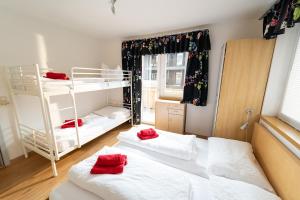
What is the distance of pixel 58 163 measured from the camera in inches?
83.0

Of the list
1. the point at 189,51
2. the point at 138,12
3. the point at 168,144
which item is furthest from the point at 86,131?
the point at 189,51

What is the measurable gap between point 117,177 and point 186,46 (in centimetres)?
266

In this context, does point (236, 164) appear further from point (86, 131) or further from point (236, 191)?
point (86, 131)

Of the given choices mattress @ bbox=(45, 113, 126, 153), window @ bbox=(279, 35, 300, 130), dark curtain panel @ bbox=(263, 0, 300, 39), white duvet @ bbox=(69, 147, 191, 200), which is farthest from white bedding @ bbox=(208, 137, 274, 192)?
mattress @ bbox=(45, 113, 126, 153)

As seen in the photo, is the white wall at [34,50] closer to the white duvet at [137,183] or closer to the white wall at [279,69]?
the white duvet at [137,183]

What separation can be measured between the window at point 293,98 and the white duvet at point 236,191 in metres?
0.85

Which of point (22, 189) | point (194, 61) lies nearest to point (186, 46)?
point (194, 61)

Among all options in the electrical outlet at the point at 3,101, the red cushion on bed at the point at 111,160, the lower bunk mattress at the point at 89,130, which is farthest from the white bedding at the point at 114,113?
the red cushion on bed at the point at 111,160

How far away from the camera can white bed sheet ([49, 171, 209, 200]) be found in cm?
115

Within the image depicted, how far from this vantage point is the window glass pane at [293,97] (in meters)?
1.46

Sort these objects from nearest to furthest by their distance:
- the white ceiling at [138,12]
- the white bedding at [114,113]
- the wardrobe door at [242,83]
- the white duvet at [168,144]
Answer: the white duvet at [168,144] < the white ceiling at [138,12] < the wardrobe door at [242,83] < the white bedding at [114,113]

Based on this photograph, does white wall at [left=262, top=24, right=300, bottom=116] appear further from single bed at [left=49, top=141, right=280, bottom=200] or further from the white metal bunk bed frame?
the white metal bunk bed frame

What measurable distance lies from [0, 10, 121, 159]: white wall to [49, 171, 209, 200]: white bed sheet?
5.56 feet

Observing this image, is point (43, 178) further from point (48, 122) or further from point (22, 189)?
point (48, 122)
